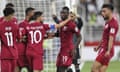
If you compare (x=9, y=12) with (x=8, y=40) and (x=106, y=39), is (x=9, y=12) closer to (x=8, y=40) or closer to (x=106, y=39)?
(x=8, y=40)

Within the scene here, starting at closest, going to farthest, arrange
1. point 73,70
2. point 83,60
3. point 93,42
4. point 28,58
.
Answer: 1. point 28,58
2. point 73,70
3. point 83,60
4. point 93,42

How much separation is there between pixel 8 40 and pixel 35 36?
1.28 metres

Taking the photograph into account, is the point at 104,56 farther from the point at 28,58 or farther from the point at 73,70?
the point at 73,70

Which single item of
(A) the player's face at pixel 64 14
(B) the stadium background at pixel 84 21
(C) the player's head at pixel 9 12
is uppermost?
(C) the player's head at pixel 9 12

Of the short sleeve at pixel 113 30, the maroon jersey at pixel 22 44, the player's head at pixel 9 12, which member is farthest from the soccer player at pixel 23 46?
the short sleeve at pixel 113 30

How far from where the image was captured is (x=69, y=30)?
17734 millimetres

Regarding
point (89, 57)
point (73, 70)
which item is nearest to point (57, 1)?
point (73, 70)

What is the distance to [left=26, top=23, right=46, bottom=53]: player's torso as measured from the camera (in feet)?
56.6

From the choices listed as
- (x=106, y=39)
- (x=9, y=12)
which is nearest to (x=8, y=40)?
(x=9, y=12)

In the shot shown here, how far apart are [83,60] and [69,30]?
13.0 m

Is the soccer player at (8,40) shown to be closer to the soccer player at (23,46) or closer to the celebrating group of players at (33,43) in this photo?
the celebrating group of players at (33,43)

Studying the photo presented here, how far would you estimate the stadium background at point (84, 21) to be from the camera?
2232cm

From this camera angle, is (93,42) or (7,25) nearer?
(7,25)

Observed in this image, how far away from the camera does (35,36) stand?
1733cm
